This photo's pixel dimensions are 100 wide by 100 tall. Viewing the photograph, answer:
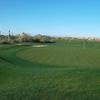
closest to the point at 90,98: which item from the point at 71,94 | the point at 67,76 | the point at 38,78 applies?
the point at 71,94

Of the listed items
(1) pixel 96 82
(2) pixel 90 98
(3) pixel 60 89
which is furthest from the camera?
(1) pixel 96 82

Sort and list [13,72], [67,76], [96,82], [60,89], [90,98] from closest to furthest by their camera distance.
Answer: [90,98], [60,89], [96,82], [67,76], [13,72]

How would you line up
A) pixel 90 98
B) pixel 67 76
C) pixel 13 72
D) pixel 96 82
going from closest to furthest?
1. pixel 90 98
2. pixel 96 82
3. pixel 67 76
4. pixel 13 72

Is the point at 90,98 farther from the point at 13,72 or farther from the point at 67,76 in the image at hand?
the point at 13,72

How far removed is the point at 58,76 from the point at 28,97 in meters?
4.97

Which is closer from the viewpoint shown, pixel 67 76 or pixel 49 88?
pixel 49 88

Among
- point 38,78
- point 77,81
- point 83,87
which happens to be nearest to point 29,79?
point 38,78

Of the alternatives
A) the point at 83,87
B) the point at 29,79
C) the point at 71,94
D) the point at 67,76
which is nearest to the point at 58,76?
the point at 67,76

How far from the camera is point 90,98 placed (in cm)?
1221

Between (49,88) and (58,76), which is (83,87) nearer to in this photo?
(49,88)

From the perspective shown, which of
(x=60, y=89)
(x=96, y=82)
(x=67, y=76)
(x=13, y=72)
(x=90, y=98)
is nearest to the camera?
(x=90, y=98)

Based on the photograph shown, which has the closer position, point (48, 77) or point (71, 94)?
point (71, 94)

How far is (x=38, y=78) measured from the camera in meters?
17.4

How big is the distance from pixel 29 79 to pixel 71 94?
5.29 metres
